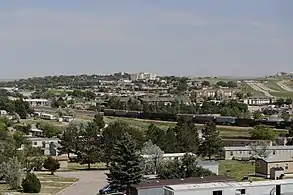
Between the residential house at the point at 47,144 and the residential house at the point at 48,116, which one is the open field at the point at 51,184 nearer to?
the residential house at the point at 47,144

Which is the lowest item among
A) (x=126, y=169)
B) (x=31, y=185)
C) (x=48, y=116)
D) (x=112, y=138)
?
(x=48, y=116)

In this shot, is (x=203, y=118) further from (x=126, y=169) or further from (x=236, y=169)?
(x=126, y=169)

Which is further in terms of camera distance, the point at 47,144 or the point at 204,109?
the point at 204,109

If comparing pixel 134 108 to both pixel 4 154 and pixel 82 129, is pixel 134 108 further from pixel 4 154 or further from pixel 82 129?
pixel 4 154

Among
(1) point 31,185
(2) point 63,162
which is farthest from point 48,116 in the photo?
(1) point 31,185

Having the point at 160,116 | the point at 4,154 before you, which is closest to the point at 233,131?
the point at 160,116

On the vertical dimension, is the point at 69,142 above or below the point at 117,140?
below

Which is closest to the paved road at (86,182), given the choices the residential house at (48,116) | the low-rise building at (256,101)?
→ the residential house at (48,116)
